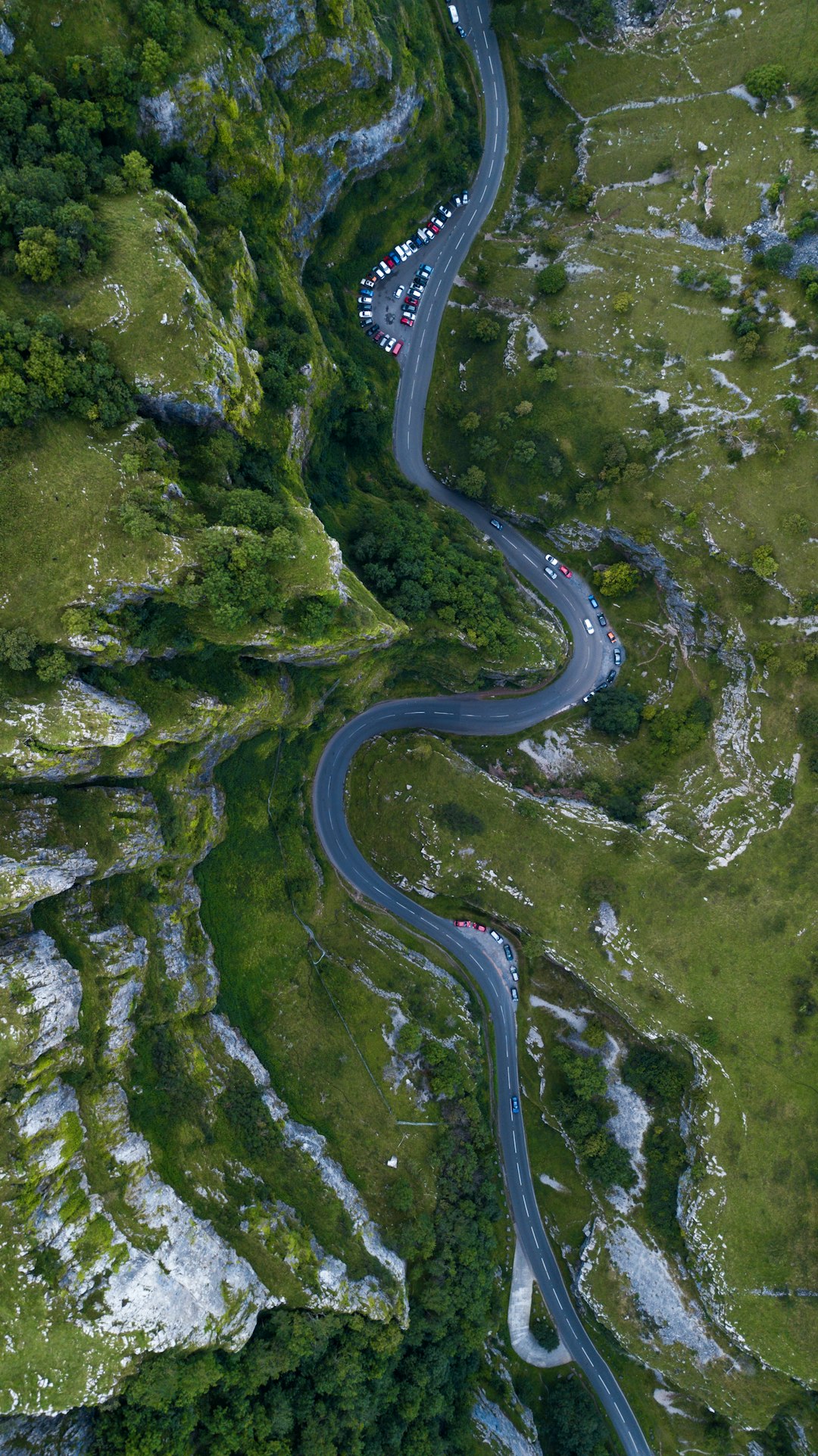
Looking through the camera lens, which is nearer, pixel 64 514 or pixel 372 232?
pixel 64 514

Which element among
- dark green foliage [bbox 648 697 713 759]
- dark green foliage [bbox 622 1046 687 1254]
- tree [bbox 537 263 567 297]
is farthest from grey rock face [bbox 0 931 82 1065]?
tree [bbox 537 263 567 297]

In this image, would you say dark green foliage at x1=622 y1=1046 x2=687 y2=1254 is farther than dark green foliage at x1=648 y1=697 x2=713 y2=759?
No

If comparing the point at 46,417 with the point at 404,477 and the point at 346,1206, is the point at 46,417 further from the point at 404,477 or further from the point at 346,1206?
→ the point at 346,1206

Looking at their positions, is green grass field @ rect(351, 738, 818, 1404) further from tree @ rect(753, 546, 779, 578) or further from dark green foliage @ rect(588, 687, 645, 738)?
tree @ rect(753, 546, 779, 578)

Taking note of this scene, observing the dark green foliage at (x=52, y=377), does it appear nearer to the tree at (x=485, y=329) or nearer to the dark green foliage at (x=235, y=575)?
the dark green foliage at (x=235, y=575)

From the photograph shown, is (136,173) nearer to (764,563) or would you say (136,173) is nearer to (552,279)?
(552,279)

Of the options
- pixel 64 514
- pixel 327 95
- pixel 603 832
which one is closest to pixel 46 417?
pixel 64 514

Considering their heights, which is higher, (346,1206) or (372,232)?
(372,232)
